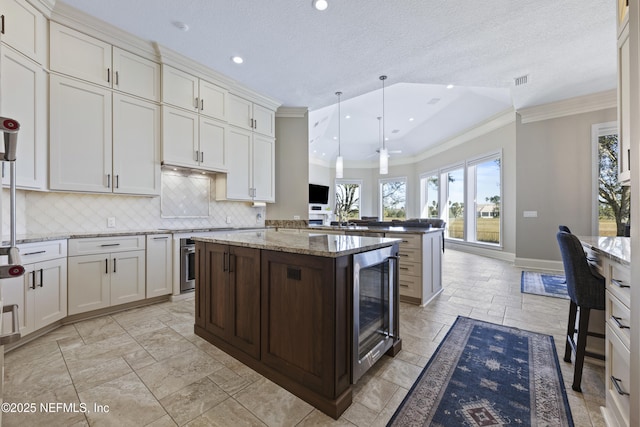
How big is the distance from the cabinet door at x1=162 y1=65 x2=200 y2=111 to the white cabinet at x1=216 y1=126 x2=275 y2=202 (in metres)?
0.67

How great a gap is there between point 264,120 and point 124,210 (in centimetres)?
260

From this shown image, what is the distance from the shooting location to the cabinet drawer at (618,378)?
48.9 inches

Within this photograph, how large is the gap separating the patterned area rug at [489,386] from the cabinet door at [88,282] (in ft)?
9.91

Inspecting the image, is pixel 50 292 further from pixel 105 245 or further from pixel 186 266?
pixel 186 266

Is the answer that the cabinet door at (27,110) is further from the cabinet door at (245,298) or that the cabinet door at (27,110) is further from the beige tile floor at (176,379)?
the cabinet door at (245,298)

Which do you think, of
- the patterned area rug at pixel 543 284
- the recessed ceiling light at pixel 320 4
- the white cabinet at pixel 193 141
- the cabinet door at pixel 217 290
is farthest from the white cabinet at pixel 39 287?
the patterned area rug at pixel 543 284

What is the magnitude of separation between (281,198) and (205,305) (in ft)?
10.1

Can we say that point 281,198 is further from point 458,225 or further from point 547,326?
point 458,225

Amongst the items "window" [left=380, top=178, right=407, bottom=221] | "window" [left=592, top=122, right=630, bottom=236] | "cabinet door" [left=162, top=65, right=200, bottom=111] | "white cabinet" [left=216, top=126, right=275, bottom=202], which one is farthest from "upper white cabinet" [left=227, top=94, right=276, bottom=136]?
"window" [left=380, top=178, right=407, bottom=221]

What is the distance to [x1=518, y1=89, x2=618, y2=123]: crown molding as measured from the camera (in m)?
4.58

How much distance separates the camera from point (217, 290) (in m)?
2.19

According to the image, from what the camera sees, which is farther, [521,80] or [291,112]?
[291,112]

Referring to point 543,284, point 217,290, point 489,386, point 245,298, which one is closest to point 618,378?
point 489,386

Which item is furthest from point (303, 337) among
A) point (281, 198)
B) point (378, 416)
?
point (281, 198)
